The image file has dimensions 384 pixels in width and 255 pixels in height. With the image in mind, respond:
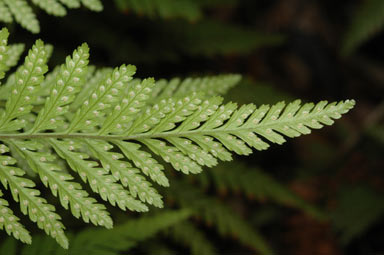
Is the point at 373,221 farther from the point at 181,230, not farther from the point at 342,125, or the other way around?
the point at 181,230

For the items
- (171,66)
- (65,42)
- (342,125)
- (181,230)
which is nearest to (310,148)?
(342,125)

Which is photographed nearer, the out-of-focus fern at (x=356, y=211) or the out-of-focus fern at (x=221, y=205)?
the out-of-focus fern at (x=221, y=205)

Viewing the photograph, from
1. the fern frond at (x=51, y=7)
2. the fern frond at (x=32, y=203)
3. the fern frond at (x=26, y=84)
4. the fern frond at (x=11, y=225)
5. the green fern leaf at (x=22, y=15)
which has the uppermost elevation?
the fern frond at (x=51, y=7)

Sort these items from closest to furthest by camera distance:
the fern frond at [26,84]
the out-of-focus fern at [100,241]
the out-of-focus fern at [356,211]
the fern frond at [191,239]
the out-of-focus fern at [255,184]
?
the fern frond at [26,84], the out-of-focus fern at [100,241], the fern frond at [191,239], the out-of-focus fern at [255,184], the out-of-focus fern at [356,211]

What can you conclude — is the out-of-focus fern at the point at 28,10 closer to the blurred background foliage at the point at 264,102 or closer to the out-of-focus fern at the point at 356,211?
the blurred background foliage at the point at 264,102

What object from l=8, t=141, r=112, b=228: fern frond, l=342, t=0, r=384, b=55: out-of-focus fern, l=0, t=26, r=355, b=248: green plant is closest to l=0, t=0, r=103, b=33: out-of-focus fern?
l=0, t=26, r=355, b=248: green plant

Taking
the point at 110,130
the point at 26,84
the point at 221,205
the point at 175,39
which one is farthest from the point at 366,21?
the point at 26,84

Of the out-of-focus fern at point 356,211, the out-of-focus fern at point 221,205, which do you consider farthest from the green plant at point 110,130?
→ the out-of-focus fern at point 356,211

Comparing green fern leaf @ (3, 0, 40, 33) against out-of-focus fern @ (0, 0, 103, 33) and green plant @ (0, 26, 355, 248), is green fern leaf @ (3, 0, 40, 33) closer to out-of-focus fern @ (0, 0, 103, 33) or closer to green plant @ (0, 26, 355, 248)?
out-of-focus fern @ (0, 0, 103, 33)
